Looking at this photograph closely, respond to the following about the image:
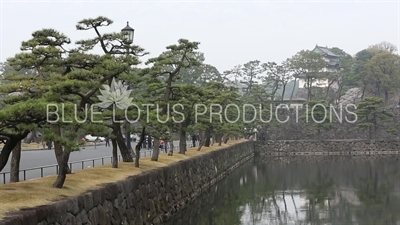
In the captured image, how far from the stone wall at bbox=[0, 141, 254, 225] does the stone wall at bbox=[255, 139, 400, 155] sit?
26.7 meters

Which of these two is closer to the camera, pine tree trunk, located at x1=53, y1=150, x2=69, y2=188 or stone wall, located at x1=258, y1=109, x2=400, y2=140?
pine tree trunk, located at x1=53, y1=150, x2=69, y2=188

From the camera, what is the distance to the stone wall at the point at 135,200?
25.9 ft

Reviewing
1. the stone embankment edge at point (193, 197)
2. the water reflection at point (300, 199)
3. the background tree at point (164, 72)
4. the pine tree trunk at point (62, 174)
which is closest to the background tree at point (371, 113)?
the water reflection at point (300, 199)

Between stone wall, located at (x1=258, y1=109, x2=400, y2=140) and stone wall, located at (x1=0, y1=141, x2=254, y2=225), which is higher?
stone wall, located at (x1=258, y1=109, x2=400, y2=140)

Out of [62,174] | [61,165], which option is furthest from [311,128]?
[62,174]

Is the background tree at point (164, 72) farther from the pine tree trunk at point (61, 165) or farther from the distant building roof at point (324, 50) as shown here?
the distant building roof at point (324, 50)

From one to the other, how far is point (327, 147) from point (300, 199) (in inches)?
1228

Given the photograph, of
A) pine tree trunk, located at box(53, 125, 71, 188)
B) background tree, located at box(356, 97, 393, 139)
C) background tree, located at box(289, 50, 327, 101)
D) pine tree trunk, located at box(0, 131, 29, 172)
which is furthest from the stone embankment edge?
background tree, located at box(289, 50, 327, 101)

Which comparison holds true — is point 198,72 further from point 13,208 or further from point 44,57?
point 13,208

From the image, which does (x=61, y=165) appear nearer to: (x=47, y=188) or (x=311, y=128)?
(x=47, y=188)

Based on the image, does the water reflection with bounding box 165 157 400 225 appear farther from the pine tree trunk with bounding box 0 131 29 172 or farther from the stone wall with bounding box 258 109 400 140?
the stone wall with bounding box 258 109 400 140

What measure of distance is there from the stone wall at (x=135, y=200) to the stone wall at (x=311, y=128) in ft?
101

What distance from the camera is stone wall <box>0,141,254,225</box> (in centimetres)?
789

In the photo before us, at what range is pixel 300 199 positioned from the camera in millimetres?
20672
